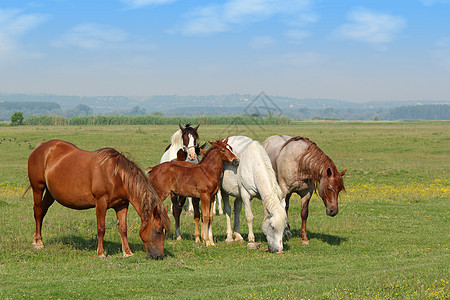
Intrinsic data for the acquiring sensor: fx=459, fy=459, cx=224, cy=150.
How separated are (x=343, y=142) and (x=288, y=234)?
1551 inches

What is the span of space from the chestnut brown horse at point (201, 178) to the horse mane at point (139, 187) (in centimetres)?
165

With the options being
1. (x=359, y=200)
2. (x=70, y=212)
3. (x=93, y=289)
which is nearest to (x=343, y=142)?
(x=359, y=200)

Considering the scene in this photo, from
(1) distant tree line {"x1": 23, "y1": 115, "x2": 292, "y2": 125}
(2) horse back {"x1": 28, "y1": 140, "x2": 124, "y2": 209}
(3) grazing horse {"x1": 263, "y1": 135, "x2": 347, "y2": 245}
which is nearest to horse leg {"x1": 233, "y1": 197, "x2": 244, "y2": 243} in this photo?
(3) grazing horse {"x1": 263, "y1": 135, "x2": 347, "y2": 245}

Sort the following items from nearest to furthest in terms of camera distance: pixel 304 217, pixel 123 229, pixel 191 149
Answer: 1. pixel 123 229
2. pixel 304 217
3. pixel 191 149

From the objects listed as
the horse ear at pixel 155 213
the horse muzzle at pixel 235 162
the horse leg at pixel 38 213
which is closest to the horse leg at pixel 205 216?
the horse muzzle at pixel 235 162

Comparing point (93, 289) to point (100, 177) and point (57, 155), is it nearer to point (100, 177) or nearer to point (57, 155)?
point (100, 177)

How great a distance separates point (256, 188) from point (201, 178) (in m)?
1.42

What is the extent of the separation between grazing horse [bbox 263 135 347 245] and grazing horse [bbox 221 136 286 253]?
0.99 meters

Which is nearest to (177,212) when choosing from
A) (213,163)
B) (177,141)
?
(213,163)

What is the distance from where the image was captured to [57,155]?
1087cm

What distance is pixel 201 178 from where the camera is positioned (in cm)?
1169

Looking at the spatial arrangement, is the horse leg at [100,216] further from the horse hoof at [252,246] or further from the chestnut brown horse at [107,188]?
the horse hoof at [252,246]

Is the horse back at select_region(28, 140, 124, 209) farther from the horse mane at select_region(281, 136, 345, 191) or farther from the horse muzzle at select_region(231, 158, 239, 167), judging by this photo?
the horse mane at select_region(281, 136, 345, 191)

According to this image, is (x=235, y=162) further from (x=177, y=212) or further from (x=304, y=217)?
(x=304, y=217)
